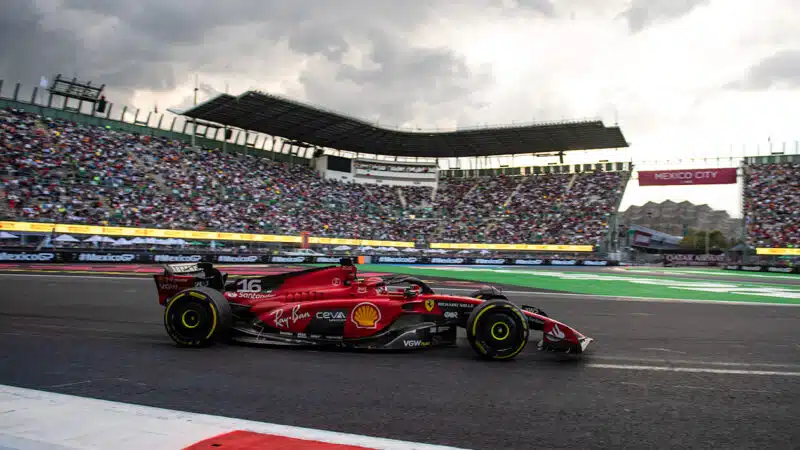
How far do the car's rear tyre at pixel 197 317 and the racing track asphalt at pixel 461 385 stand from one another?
10.2 inches

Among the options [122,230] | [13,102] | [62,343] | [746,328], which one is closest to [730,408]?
[746,328]

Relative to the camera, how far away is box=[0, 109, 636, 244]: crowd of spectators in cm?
3459

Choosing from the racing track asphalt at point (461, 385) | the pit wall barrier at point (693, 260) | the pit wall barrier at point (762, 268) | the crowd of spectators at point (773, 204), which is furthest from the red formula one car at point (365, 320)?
the crowd of spectators at point (773, 204)

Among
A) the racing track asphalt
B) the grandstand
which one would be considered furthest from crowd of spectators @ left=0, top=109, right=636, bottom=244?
the racing track asphalt

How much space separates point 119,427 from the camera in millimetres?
3377

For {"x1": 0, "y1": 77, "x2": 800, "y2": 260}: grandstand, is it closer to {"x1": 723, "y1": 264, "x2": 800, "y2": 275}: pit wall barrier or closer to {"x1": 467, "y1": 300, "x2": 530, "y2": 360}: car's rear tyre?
{"x1": 723, "y1": 264, "x2": 800, "y2": 275}: pit wall barrier

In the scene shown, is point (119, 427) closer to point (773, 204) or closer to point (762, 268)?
point (762, 268)

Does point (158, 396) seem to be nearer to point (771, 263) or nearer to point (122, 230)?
point (122, 230)

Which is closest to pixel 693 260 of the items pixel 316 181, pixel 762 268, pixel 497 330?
pixel 762 268

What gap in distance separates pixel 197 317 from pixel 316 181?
1973 inches

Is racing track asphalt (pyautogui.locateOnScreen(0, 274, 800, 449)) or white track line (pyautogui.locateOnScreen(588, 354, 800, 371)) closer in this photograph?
racing track asphalt (pyautogui.locateOnScreen(0, 274, 800, 449))

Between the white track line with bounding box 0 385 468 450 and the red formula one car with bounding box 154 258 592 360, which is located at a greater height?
the red formula one car with bounding box 154 258 592 360

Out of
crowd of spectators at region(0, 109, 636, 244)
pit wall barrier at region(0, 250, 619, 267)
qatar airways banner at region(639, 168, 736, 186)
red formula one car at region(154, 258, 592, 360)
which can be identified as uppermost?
qatar airways banner at region(639, 168, 736, 186)

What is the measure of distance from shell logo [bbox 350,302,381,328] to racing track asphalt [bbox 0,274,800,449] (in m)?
0.48
